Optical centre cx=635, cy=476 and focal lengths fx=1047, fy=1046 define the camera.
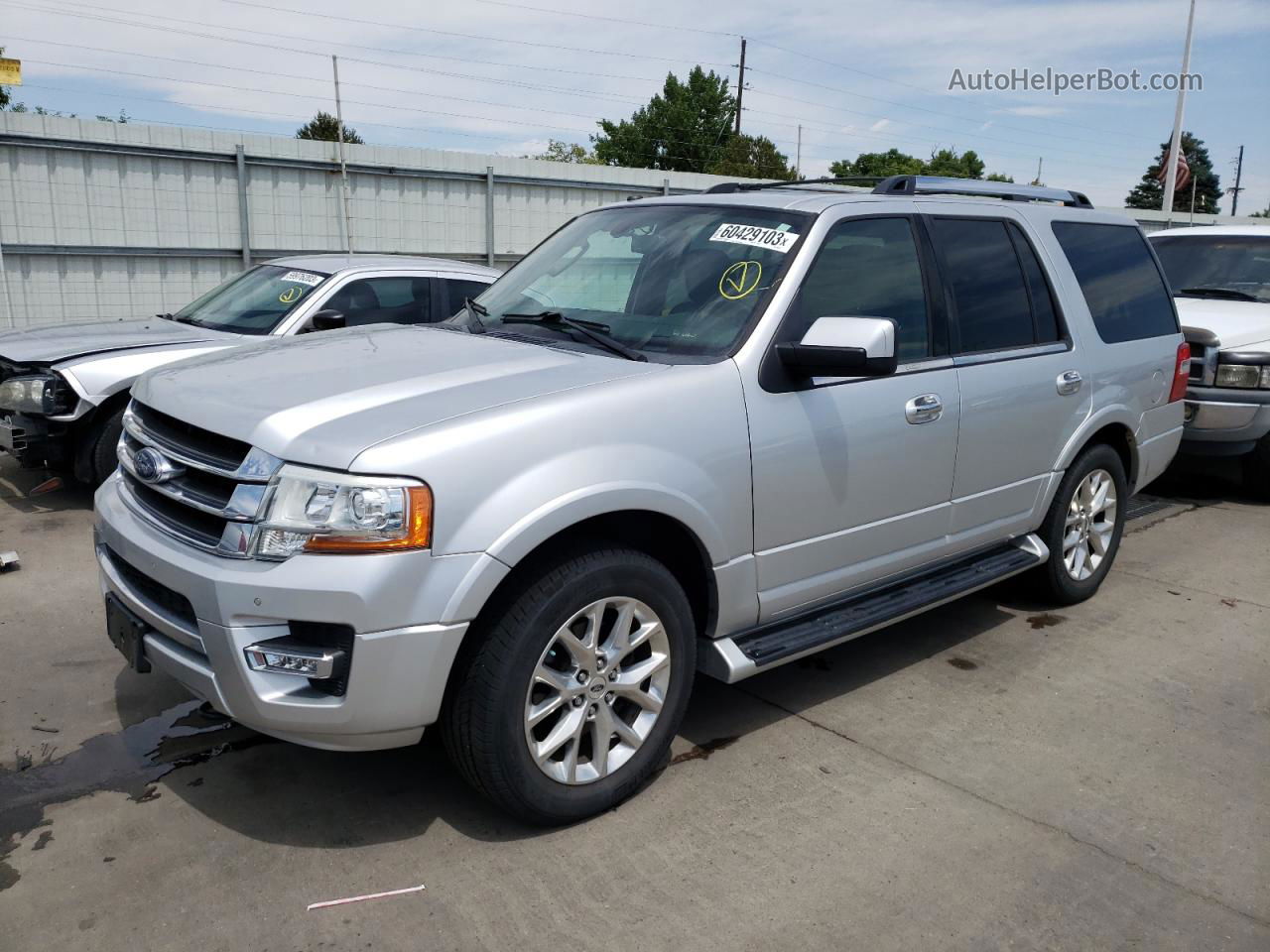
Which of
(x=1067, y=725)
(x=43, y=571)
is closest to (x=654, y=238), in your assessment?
(x=1067, y=725)

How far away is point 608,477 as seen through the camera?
3049 millimetres

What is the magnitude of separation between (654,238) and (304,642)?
Answer: 85.6 inches

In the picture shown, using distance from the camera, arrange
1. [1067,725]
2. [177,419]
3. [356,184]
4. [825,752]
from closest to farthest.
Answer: [177,419] → [825,752] → [1067,725] → [356,184]

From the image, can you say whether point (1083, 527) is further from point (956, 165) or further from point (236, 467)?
point (956, 165)

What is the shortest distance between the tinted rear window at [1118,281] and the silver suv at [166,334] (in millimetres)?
3907

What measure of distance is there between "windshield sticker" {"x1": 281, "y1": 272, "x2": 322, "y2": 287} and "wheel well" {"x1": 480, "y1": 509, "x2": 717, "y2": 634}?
15.1 feet

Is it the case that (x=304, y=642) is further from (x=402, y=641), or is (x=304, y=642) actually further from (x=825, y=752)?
(x=825, y=752)

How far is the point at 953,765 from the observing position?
145 inches

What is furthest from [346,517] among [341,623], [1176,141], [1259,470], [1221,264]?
[1176,141]

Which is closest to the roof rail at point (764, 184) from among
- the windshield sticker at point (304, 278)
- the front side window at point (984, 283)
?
the front side window at point (984, 283)

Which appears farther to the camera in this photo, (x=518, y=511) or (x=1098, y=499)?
(x=1098, y=499)

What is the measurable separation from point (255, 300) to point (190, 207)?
18.3 ft

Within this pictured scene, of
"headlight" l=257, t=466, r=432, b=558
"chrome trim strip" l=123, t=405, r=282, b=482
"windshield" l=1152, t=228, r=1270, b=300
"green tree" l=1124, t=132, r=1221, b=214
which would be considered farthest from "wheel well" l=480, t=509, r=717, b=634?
"green tree" l=1124, t=132, r=1221, b=214

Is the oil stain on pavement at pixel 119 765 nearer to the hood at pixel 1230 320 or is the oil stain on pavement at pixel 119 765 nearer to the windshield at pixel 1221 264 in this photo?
the hood at pixel 1230 320
